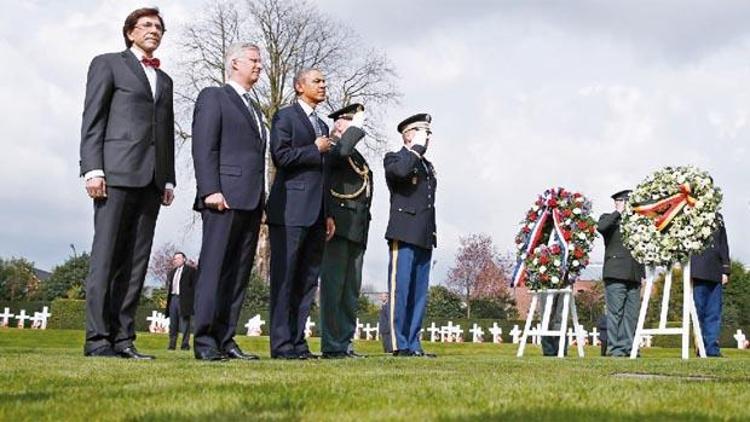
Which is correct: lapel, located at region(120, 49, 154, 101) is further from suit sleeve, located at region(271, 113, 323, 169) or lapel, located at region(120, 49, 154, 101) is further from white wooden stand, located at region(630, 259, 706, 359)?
white wooden stand, located at region(630, 259, 706, 359)

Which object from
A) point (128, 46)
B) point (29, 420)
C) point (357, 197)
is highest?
point (128, 46)

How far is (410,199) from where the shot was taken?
31.5ft

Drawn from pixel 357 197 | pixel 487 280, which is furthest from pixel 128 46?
pixel 487 280

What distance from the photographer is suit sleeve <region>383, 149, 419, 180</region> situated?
9336 millimetres

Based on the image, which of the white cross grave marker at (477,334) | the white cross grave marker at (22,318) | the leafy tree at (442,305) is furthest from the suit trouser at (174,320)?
the leafy tree at (442,305)

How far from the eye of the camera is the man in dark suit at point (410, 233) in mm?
9430

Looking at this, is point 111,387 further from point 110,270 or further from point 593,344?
point 593,344

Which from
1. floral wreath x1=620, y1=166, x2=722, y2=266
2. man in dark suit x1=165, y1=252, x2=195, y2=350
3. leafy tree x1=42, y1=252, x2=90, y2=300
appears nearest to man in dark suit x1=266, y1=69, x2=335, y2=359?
floral wreath x1=620, y1=166, x2=722, y2=266

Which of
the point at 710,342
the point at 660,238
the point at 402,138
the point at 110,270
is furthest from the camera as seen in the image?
the point at 710,342

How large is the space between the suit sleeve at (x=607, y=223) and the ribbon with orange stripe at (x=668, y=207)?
2.02 meters

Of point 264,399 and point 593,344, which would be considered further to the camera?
point 593,344

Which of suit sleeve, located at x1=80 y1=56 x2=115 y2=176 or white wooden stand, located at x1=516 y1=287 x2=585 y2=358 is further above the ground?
suit sleeve, located at x1=80 y1=56 x2=115 y2=176

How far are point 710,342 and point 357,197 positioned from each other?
6701mm

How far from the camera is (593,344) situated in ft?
116
